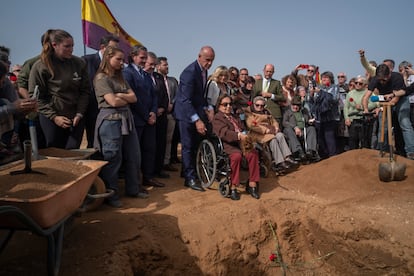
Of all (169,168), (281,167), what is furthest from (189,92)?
(281,167)

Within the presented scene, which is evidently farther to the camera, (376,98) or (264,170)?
(264,170)

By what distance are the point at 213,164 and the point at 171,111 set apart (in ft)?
5.92

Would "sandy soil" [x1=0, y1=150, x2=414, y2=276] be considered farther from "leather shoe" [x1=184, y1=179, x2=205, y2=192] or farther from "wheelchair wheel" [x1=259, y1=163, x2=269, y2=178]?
"wheelchair wheel" [x1=259, y1=163, x2=269, y2=178]

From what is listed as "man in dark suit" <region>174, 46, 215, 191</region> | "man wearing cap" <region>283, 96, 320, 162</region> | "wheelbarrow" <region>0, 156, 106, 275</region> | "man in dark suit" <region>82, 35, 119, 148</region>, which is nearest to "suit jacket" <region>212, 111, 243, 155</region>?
"man in dark suit" <region>174, 46, 215, 191</region>

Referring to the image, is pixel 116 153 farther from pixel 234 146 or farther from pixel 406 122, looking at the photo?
pixel 406 122

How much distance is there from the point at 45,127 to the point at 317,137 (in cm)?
592

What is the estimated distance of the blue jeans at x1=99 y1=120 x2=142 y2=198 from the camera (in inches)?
166

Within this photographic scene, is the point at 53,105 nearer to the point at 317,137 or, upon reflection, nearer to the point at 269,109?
the point at 269,109

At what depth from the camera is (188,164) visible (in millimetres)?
5371

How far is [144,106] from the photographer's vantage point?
502 centimetres

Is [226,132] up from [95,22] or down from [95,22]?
→ down

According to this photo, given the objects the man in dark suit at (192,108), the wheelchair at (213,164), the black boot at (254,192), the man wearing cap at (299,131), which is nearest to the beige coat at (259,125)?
the wheelchair at (213,164)

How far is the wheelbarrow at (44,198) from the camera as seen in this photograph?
2.12 m

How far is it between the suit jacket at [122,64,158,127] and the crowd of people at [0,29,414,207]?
0.02 metres
